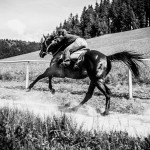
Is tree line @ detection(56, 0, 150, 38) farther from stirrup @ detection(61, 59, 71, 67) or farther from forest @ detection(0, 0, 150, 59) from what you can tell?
stirrup @ detection(61, 59, 71, 67)

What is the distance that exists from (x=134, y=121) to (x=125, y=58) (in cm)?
224

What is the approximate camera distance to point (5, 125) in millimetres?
3762

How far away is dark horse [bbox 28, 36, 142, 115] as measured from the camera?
6.59 metres

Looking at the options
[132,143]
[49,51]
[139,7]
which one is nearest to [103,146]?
[132,143]

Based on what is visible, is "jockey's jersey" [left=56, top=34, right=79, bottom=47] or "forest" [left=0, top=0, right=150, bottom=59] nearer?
"jockey's jersey" [left=56, top=34, right=79, bottom=47]

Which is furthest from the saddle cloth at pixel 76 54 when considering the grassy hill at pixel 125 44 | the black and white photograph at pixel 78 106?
the grassy hill at pixel 125 44

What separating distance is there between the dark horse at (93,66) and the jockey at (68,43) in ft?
0.74

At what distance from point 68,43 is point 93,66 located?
1.39 metres

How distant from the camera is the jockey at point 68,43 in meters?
7.27

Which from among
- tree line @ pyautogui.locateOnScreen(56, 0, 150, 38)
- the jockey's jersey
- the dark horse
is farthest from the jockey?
tree line @ pyautogui.locateOnScreen(56, 0, 150, 38)

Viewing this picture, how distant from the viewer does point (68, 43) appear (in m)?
7.63

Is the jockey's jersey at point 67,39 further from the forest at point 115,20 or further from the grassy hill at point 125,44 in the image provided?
the forest at point 115,20

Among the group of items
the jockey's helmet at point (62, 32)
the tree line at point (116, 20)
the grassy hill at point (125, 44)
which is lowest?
the jockey's helmet at point (62, 32)

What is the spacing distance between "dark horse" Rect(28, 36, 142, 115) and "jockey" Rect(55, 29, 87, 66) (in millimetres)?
225
